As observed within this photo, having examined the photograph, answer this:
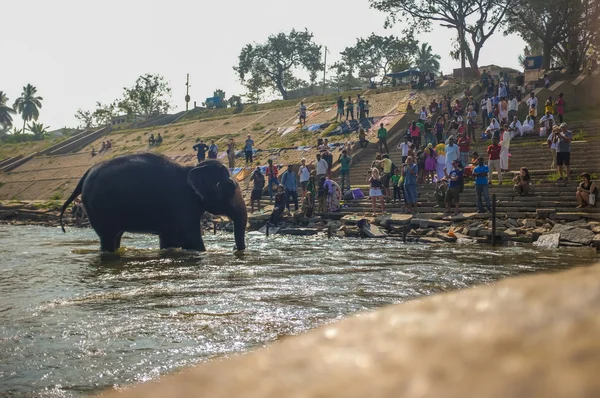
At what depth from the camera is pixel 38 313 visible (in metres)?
7.66

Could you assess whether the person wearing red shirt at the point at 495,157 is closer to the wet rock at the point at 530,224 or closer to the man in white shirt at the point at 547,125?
the wet rock at the point at 530,224

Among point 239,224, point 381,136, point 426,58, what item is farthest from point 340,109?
point 426,58

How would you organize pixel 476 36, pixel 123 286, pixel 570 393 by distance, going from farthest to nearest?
pixel 476 36
pixel 123 286
pixel 570 393

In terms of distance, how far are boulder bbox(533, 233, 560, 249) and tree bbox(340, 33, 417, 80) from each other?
7353cm

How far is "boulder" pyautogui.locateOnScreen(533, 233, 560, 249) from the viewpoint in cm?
1510

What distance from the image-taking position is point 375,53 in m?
90.0

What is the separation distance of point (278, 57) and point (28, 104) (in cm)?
4980

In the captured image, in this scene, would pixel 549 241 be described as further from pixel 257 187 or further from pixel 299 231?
pixel 257 187

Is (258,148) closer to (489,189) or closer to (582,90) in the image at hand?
(582,90)

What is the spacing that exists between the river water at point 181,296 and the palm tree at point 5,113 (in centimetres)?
10103

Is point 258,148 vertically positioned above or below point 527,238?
above

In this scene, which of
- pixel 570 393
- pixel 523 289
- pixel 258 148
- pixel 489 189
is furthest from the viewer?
pixel 258 148

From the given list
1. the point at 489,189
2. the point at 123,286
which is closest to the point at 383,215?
the point at 489,189

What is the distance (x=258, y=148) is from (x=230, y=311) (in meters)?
32.6
